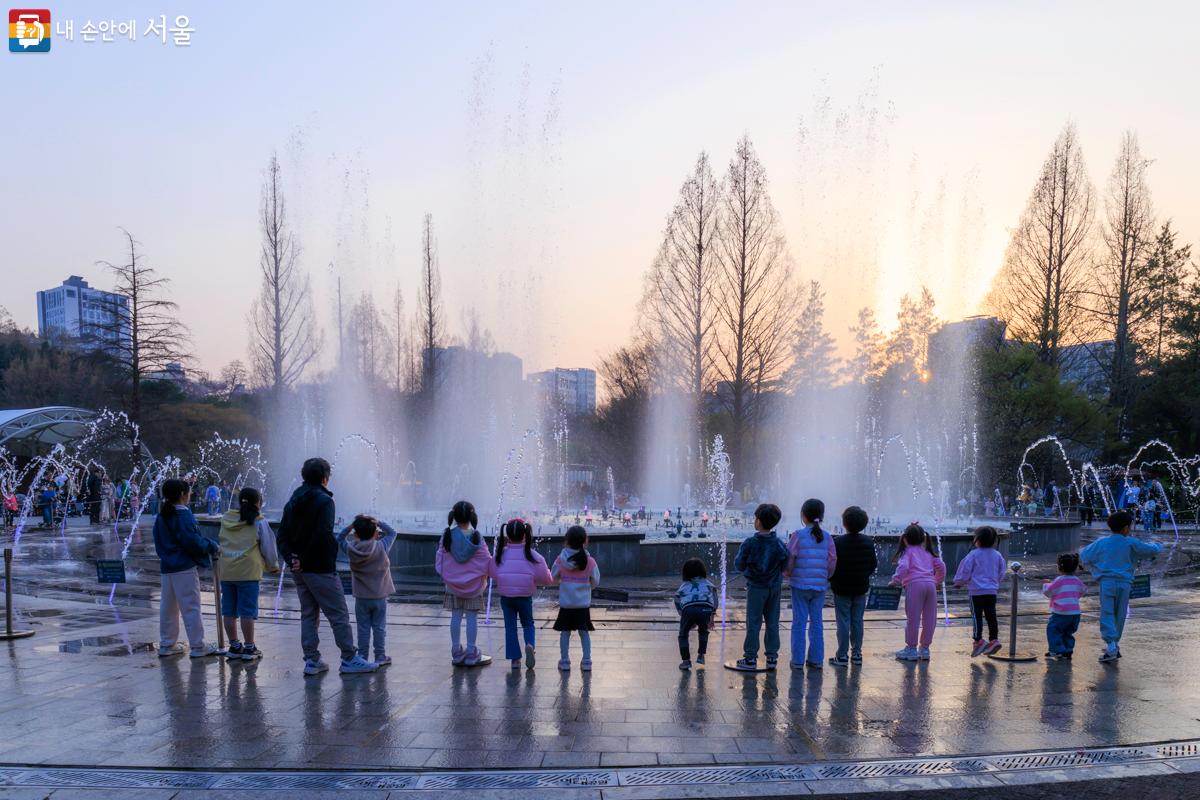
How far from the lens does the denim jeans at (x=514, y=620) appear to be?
7770mm

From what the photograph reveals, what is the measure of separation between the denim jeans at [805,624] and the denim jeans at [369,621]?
12.3ft

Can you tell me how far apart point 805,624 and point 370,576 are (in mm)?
3965

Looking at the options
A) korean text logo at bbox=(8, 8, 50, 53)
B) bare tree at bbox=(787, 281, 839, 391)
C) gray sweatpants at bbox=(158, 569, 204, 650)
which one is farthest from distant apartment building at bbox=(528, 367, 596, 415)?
gray sweatpants at bbox=(158, 569, 204, 650)

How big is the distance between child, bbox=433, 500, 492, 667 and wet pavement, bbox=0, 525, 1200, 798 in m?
0.28

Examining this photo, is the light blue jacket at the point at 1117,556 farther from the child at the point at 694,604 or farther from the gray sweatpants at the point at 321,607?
the gray sweatpants at the point at 321,607

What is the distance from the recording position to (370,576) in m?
7.65

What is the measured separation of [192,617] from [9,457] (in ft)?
120

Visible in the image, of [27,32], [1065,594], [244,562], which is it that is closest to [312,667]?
[244,562]

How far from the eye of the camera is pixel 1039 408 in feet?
119

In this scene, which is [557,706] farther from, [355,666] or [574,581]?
[355,666]

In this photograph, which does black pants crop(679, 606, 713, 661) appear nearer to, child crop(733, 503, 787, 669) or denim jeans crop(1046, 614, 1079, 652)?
child crop(733, 503, 787, 669)

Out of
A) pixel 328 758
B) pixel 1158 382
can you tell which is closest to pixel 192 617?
pixel 328 758

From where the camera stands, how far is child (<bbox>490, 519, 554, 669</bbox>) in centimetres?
774

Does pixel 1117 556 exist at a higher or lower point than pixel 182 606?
higher
